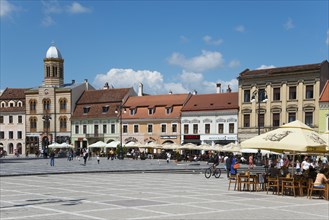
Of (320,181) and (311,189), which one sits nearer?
(311,189)

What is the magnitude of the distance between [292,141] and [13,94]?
3092 inches

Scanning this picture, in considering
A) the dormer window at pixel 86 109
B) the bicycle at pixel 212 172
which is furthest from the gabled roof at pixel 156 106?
the bicycle at pixel 212 172

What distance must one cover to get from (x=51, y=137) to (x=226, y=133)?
105ft

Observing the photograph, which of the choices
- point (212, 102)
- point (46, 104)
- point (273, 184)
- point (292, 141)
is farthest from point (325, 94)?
point (46, 104)

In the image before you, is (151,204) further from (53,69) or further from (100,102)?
(53,69)

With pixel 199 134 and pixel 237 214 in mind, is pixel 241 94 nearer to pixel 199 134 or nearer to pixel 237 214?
pixel 199 134

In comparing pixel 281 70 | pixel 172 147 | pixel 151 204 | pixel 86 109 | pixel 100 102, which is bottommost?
pixel 172 147

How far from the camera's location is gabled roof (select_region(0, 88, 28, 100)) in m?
88.9

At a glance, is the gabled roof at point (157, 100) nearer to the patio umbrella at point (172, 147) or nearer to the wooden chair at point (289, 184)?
the patio umbrella at point (172, 147)

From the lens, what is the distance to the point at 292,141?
1812 centimetres

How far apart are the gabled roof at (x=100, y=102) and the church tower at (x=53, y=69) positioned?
5.70 m

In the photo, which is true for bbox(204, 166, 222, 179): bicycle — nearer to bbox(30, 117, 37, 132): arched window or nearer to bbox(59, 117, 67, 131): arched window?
bbox(59, 117, 67, 131): arched window

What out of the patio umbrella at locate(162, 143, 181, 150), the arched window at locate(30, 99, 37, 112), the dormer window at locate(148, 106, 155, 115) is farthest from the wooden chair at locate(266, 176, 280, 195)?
the arched window at locate(30, 99, 37, 112)

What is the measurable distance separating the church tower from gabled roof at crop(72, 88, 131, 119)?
5701 millimetres
